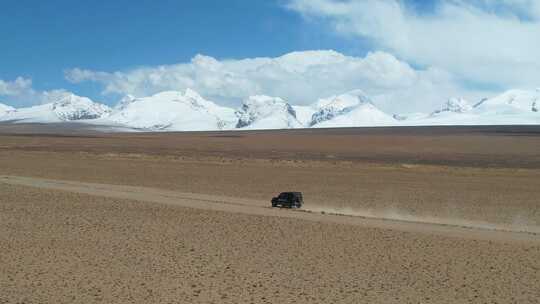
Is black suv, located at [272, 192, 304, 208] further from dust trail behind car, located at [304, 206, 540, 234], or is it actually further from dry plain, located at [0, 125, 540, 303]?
dry plain, located at [0, 125, 540, 303]

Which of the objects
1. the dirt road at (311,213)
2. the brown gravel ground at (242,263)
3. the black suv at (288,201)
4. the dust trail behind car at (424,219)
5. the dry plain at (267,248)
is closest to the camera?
the brown gravel ground at (242,263)

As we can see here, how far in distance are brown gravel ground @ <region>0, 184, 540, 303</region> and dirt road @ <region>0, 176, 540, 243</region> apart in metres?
1.99

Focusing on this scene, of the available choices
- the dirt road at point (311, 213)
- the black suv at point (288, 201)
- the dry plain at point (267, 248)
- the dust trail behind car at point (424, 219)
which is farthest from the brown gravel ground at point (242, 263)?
the black suv at point (288, 201)

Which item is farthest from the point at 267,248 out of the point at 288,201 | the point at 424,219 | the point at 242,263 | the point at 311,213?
the point at 288,201

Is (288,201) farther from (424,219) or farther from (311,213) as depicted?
(424,219)

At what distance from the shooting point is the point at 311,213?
97.4 feet

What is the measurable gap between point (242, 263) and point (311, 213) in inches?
510

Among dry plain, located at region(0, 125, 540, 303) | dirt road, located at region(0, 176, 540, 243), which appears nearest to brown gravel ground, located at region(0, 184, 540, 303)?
dry plain, located at region(0, 125, 540, 303)

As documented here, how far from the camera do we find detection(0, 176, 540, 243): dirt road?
80.8 feet

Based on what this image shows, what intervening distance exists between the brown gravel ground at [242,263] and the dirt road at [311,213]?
6.53ft

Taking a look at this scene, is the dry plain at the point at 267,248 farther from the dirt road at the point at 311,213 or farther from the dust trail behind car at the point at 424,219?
the dirt road at the point at 311,213

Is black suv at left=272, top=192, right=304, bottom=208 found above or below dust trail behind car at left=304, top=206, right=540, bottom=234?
above

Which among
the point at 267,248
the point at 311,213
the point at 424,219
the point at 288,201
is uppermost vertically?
the point at 288,201

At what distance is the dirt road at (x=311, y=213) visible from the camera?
2464 cm
